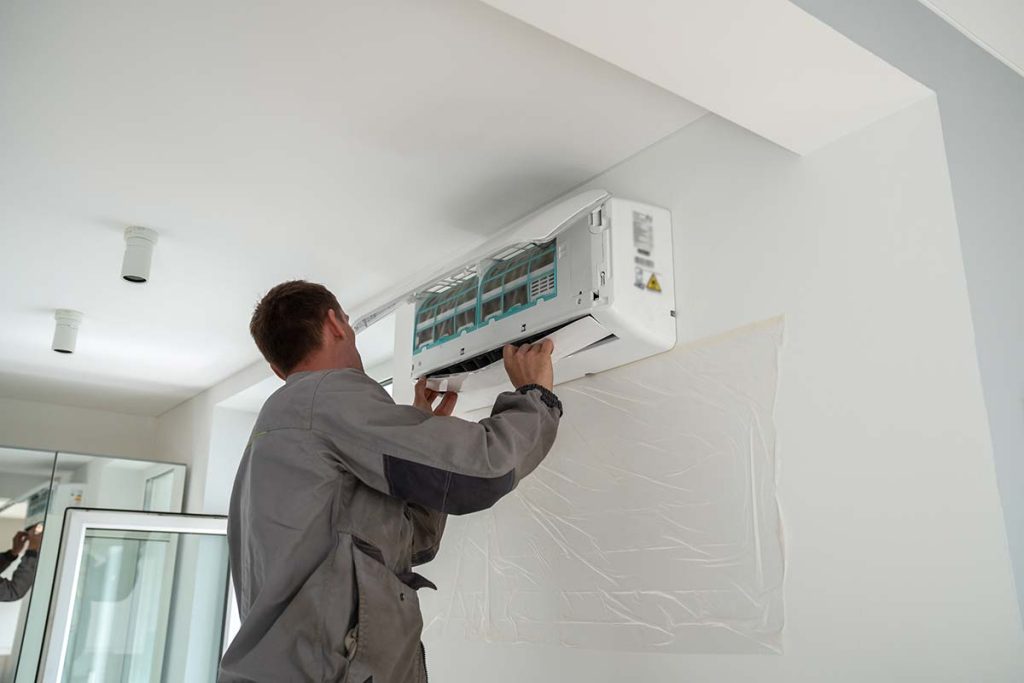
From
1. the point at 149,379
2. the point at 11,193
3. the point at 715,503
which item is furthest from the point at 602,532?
the point at 149,379

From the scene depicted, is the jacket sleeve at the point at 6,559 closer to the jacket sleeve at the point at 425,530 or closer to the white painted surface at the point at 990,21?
the jacket sleeve at the point at 425,530

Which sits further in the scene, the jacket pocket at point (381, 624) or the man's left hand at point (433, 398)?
the man's left hand at point (433, 398)

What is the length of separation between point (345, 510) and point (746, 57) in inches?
37.8

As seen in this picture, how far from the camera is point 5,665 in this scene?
11.4 feet

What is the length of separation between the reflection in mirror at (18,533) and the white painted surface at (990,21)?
12.5ft

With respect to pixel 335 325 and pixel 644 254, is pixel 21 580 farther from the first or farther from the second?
pixel 644 254

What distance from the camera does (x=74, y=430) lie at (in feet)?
14.6

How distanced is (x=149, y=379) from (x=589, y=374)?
281 cm

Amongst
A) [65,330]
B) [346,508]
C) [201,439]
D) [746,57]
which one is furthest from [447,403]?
[201,439]

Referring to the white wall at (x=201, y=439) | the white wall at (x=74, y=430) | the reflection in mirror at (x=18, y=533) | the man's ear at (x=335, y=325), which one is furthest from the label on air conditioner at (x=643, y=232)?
the white wall at (x=74, y=430)

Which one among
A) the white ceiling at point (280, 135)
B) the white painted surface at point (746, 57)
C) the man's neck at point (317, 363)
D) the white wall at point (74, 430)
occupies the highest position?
the white ceiling at point (280, 135)

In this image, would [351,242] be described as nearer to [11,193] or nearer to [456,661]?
[11,193]

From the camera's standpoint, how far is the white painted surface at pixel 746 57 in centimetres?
124

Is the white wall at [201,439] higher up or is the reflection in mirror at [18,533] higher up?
the white wall at [201,439]
